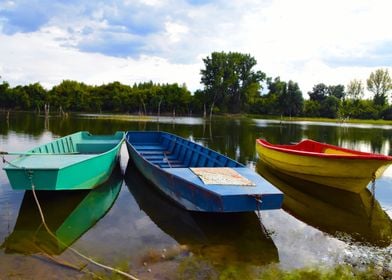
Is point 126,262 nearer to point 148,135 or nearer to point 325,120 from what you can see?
point 148,135

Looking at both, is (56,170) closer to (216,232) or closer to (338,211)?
(216,232)

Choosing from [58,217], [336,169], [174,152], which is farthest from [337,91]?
[58,217]

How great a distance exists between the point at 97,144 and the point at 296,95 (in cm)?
6967

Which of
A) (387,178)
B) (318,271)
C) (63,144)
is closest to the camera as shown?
(318,271)

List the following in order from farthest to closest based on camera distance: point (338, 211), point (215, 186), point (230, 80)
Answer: point (230, 80)
point (338, 211)
point (215, 186)

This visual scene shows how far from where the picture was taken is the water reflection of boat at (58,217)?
6.30 meters

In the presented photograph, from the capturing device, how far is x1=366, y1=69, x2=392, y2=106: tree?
78125 millimetres

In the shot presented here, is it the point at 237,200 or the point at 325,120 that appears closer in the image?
the point at 237,200

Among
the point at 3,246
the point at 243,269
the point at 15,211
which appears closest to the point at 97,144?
the point at 15,211

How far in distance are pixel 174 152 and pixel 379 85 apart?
82.2 metres

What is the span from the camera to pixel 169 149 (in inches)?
588

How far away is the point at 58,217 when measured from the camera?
7.86m

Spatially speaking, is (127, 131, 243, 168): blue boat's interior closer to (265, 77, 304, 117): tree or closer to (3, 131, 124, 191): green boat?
(3, 131, 124, 191): green boat

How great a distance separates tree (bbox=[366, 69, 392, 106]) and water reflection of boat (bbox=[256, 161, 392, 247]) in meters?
76.7
